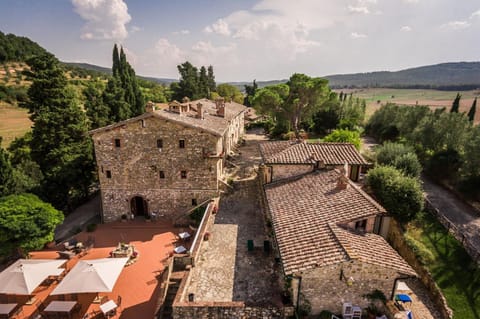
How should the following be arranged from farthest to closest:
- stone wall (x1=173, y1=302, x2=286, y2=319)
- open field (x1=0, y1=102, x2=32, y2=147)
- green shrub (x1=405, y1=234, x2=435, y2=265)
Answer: open field (x1=0, y1=102, x2=32, y2=147)
green shrub (x1=405, y1=234, x2=435, y2=265)
stone wall (x1=173, y1=302, x2=286, y2=319)

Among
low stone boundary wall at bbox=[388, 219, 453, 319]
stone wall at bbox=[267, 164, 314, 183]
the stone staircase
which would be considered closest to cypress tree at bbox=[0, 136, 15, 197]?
the stone staircase

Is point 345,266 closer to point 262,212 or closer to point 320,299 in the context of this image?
point 320,299

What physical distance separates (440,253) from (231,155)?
81.5 ft

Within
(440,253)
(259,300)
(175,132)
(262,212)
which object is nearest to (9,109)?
(175,132)

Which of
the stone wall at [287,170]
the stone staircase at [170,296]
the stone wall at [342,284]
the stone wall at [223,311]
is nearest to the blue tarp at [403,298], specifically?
the stone wall at [342,284]

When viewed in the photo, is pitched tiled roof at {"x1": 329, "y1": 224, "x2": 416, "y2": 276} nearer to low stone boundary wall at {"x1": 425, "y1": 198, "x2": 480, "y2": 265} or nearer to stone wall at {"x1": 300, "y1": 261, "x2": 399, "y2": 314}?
stone wall at {"x1": 300, "y1": 261, "x2": 399, "y2": 314}

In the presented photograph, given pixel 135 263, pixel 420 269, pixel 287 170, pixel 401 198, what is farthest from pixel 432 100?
pixel 135 263

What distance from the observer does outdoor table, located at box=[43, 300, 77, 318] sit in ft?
42.2

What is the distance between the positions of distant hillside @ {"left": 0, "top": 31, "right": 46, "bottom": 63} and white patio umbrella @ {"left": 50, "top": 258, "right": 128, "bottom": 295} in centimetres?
10421

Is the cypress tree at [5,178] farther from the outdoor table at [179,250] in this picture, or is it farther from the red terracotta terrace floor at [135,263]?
the outdoor table at [179,250]

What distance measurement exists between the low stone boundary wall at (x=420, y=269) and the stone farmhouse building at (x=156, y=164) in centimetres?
1419

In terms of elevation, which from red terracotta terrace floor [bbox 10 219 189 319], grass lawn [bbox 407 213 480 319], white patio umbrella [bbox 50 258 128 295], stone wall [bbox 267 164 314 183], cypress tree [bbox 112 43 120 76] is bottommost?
red terracotta terrace floor [bbox 10 219 189 319]

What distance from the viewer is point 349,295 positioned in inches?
436

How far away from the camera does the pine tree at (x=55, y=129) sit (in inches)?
923
